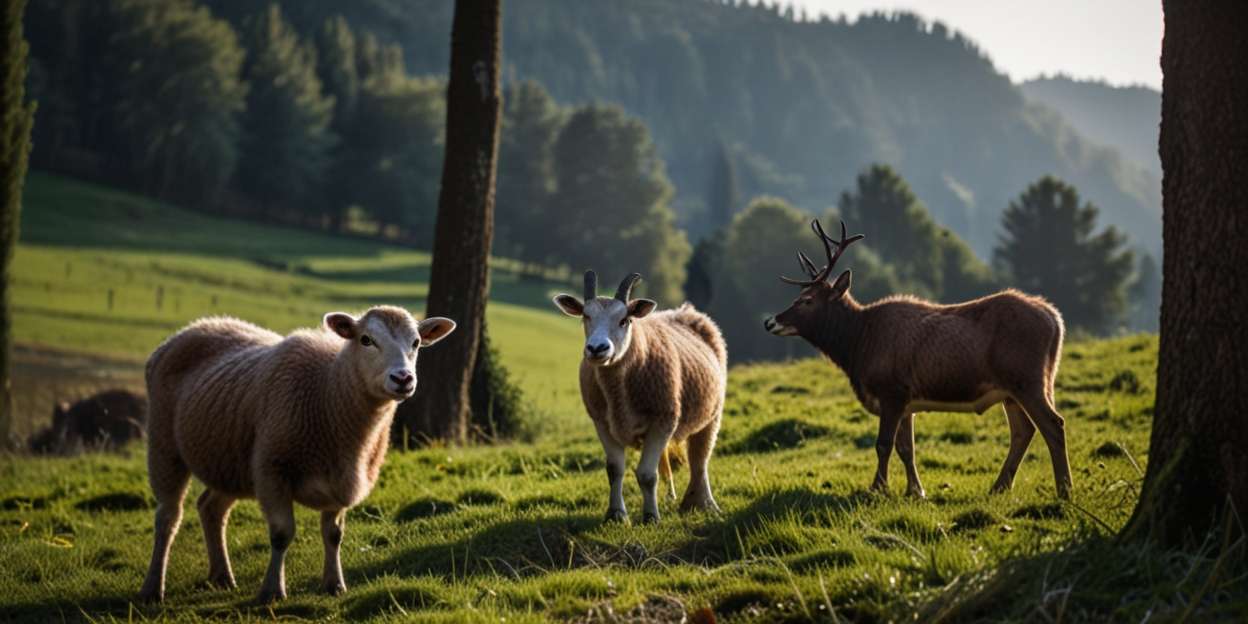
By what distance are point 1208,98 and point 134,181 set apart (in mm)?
92561

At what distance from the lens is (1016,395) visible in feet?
31.0

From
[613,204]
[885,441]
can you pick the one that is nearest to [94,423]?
[885,441]

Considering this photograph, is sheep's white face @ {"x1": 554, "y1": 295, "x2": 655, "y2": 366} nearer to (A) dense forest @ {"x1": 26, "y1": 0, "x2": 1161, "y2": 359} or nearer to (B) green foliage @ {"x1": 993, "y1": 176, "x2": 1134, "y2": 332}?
(A) dense forest @ {"x1": 26, "y1": 0, "x2": 1161, "y2": 359}

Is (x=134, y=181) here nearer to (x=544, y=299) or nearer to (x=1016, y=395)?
(x=544, y=299)

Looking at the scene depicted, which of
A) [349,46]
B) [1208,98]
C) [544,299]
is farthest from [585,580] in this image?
[349,46]

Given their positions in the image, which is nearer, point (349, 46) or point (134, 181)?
point (134, 181)

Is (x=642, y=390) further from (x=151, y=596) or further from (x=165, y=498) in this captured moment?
(x=151, y=596)

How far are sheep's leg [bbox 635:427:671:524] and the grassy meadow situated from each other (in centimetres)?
22

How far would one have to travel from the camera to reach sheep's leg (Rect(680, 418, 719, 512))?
32.6ft

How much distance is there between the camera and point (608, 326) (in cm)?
914

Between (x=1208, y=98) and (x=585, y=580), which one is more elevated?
(x=1208, y=98)

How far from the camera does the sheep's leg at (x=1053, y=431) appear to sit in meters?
9.18

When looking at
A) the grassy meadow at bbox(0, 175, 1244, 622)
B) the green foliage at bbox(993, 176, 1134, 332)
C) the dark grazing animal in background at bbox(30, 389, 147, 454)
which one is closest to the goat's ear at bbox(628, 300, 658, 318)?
the grassy meadow at bbox(0, 175, 1244, 622)

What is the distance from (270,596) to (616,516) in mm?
2894
